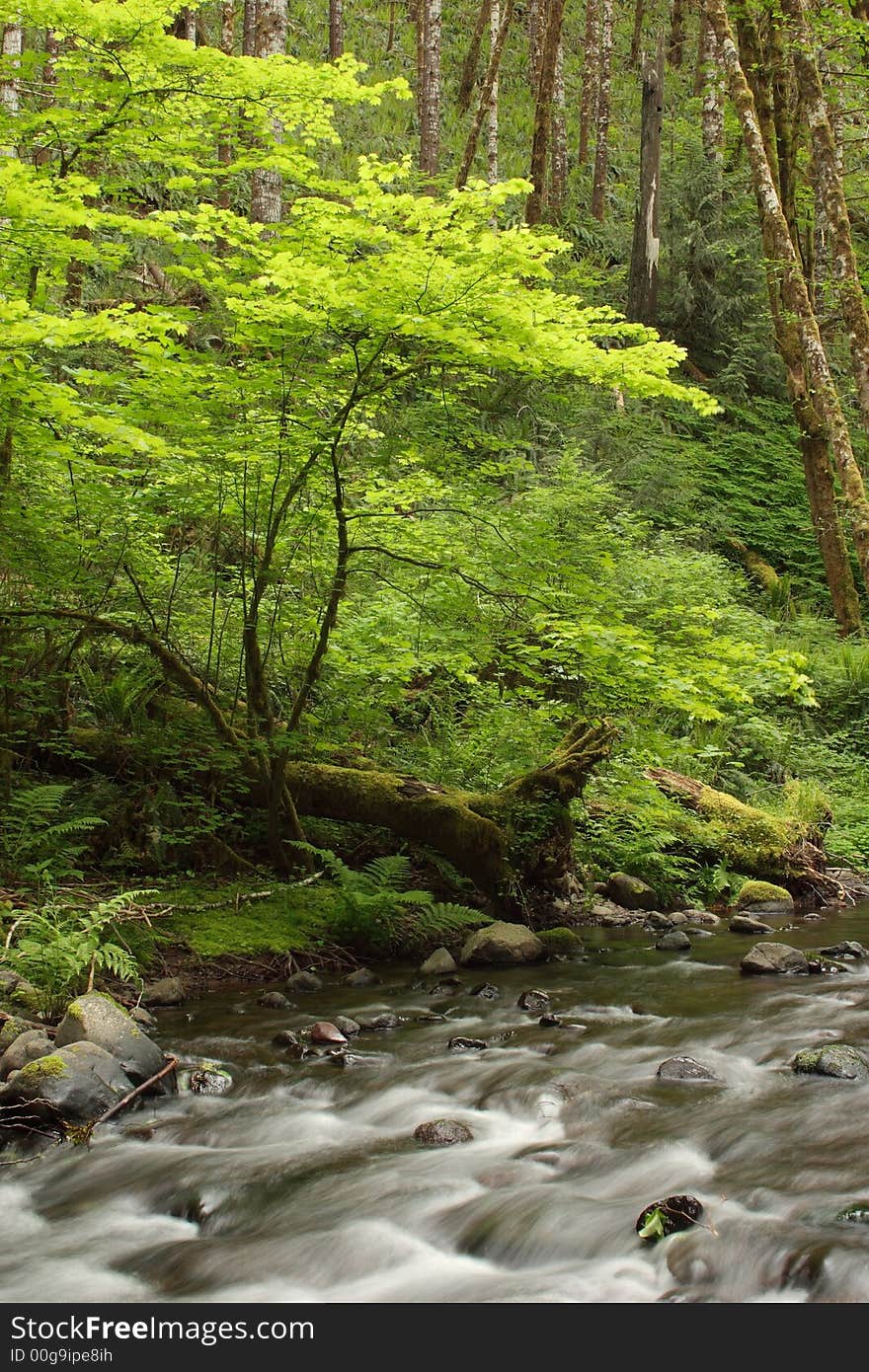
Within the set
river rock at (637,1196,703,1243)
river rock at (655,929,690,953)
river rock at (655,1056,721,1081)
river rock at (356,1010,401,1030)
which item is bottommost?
river rock at (655,929,690,953)

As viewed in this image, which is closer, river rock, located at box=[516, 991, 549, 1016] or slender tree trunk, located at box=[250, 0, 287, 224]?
river rock, located at box=[516, 991, 549, 1016]

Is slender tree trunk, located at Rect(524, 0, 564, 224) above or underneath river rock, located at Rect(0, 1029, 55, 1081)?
above

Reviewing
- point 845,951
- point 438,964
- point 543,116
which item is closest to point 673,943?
Answer: point 845,951

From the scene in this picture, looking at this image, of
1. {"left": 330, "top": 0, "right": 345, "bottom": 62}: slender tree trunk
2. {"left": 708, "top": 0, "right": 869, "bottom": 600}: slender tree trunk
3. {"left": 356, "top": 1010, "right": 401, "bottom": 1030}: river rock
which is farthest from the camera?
{"left": 330, "top": 0, "right": 345, "bottom": 62}: slender tree trunk

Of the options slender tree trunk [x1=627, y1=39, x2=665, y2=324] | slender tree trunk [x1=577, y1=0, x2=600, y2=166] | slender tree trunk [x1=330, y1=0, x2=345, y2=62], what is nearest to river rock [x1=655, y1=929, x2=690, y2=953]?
slender tree trunk [x1=627, y1=39, x2=665, y2=324]

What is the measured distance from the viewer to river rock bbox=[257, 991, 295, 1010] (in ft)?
21.7

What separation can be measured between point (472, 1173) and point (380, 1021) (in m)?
1.92

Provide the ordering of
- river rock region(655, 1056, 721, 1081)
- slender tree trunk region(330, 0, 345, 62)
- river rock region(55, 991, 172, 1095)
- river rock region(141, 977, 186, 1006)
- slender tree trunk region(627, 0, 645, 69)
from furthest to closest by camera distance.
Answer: slender tree trunk region(627, 0, 645, 69)
slender tree trunk region(330, 0, 345, 62)
river rock region(141, 977, 186, 1006)
river rock region(655, 1056, 721, 1081)
river rock region(55, 991, 172, 1095)

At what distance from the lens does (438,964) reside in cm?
761

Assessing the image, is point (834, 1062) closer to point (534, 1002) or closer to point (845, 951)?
point (534, 1002)

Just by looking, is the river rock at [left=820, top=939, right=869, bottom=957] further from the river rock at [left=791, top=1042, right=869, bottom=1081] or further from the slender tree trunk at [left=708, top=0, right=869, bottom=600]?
the slender tree trunk at [left=708, top=0, right=869, bottom=600]

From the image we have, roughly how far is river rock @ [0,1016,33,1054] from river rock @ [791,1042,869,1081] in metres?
3.82

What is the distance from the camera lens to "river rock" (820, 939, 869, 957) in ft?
25.8

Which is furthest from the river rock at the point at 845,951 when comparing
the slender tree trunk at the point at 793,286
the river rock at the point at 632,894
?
the slender tree trunk at the point at 793,286
